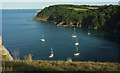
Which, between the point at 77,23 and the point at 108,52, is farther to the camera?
the point at 77,23

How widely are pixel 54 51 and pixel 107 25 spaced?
67575 mm

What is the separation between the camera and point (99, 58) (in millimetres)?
53312

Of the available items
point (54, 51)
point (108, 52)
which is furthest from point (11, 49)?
point (108, 52)

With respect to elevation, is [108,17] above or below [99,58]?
above

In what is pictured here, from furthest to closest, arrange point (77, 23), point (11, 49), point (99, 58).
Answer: point (77, 23) < point (11, 49) < point (99, 58)

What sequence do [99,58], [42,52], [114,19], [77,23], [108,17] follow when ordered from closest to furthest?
[99,58] < [42,52] < [114,19] < [108,17] < [77,23]

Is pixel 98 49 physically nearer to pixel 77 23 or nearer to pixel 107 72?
pixel 107 72

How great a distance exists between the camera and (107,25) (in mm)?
113688

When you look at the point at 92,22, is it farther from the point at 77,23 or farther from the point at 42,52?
the point at 42,52

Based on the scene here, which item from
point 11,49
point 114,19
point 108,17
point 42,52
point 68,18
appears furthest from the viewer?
point 68,18

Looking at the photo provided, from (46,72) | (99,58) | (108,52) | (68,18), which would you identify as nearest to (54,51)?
(99,58)

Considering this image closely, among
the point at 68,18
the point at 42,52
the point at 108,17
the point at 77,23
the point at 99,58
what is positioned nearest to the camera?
the point at 99,58

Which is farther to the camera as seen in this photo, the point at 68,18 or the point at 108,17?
the point at 68,18

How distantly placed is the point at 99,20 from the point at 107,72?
112703 millimetres
